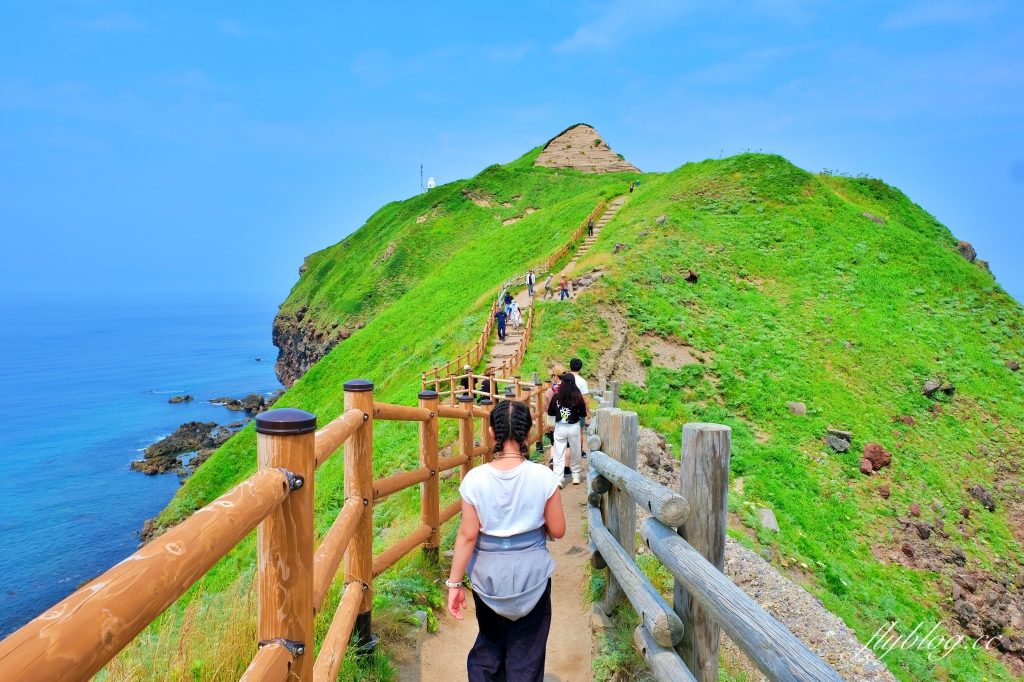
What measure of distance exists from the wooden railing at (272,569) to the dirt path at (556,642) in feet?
2.79

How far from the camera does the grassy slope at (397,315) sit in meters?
5.54

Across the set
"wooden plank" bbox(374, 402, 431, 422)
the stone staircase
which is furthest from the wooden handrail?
the stone staircase

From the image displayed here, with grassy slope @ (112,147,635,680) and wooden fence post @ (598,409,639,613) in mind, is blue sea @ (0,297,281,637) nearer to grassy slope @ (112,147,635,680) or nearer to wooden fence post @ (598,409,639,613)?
grassy slope @ (112,147,635,680)

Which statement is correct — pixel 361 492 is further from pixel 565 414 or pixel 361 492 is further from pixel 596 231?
pixel 596 231

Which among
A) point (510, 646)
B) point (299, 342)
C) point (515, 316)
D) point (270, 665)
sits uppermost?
point (515, 316)

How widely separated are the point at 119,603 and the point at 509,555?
101 inches

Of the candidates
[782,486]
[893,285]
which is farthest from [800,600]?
[893,285]

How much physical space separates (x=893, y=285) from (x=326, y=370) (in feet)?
110

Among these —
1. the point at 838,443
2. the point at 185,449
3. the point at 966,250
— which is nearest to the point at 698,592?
the point at 838,443

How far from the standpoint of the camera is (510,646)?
3.57 m

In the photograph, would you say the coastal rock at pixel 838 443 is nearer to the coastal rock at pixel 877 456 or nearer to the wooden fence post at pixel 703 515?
the coastal rock at pixel 877 456

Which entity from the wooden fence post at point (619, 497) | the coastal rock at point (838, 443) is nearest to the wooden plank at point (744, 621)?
the wooden fence post at point (619, 497)

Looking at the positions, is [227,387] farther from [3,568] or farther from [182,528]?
[182,528]

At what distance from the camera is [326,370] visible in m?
38.8
